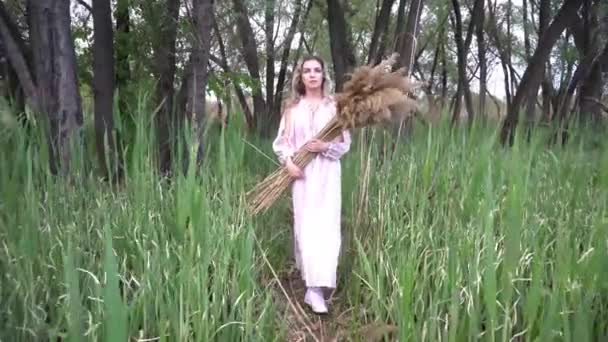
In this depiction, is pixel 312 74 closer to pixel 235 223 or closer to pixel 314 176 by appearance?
pixel 314 176

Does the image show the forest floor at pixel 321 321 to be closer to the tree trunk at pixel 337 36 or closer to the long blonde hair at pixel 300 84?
the long blonde hair at pixel 300 84

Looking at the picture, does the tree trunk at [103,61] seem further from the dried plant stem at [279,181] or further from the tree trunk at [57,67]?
the dried plant stem at [279,181]

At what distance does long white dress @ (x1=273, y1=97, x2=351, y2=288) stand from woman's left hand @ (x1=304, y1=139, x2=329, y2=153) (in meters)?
0.03

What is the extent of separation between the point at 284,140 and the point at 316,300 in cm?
71

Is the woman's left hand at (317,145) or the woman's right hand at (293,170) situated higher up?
the woman's left hand at (317,145)

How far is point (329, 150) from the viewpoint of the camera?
275 cm

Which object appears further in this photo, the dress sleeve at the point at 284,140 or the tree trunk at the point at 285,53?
the tree trunk at the point at 285,53

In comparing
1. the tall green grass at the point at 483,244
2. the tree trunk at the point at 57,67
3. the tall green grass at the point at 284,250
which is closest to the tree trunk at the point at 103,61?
the tree trunk at the point at 57,67

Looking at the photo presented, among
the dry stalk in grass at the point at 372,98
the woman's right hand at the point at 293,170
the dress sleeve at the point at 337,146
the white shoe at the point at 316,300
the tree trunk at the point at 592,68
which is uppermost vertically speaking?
the tree trunk at the point at 592,68

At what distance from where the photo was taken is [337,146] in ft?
9.05

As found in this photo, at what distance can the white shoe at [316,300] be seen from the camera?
2.70 m

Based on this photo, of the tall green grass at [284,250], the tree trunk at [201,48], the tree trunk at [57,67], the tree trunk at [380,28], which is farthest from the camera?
the tree trunk at [380,28]

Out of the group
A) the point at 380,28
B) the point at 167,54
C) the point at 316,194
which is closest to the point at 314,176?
the point at 316,194

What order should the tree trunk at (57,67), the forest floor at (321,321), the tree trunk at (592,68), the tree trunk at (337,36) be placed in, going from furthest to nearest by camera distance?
1. the tree trunk at (592,68)
2. the tree trunk at (337,36)
3. the tree trunk at (57,67)
4. the forest floor at (321,321)
